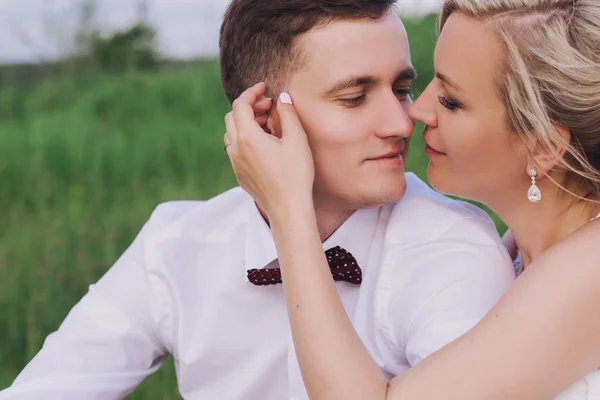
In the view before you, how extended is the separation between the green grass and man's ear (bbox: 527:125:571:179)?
87.1 inches

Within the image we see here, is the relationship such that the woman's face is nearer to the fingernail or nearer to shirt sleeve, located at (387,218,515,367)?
shirt sleeve, located at (387,218,515,367)

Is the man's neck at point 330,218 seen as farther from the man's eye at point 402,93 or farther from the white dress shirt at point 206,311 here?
the man's eye at point 402,93

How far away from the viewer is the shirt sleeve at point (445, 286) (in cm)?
254

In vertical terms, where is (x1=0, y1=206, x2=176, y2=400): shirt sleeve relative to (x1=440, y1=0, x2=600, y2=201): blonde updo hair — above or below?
below

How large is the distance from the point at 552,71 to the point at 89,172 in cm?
493

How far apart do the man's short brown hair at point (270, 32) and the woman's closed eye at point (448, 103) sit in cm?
37

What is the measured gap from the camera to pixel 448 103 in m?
2.69

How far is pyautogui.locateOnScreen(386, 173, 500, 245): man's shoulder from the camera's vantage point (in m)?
2.79

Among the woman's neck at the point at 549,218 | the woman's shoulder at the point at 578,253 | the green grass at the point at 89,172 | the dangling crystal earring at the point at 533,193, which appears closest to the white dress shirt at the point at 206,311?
the woman's neck at the point at 549,218

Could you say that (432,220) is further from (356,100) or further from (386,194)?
(356,100)

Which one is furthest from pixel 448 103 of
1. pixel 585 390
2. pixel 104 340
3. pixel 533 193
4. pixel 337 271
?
pixel 104 340

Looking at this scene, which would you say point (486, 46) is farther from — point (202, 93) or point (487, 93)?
point (202, 93)

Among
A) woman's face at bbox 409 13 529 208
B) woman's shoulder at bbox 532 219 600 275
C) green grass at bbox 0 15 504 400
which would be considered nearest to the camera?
woman's shoulder at bbox 532 219 600 275

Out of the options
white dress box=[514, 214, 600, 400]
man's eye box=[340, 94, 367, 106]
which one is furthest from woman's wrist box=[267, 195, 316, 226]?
white dress box=[514, 214, 600, 400]
